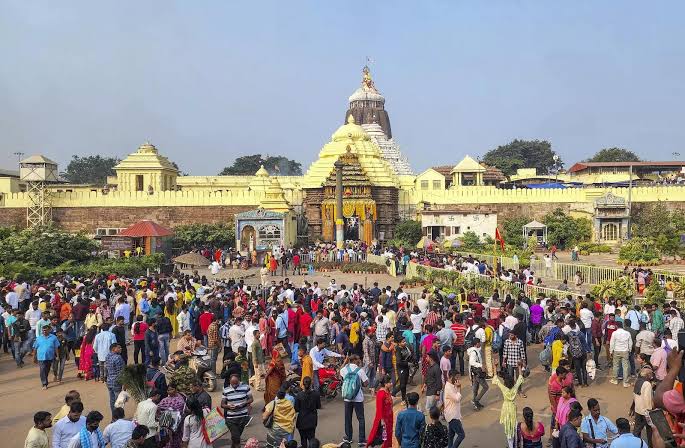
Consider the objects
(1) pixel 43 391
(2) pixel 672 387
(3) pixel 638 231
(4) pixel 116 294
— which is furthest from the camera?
(3) pixel 638 231

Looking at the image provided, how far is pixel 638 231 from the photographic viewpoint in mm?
33781

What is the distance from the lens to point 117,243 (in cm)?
2717

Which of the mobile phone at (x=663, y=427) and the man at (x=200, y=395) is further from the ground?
the mobile phone at (x=663, y=427)

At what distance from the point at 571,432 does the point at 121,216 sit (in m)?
34.0

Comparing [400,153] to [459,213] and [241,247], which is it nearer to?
[459,213]

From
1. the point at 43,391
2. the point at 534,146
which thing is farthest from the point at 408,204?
the point at 534,146

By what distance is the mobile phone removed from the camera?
199 inches

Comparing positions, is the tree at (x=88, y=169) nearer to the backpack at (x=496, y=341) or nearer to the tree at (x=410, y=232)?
the tree at (x=410, y=232)

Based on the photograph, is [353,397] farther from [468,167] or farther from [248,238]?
[468,167]

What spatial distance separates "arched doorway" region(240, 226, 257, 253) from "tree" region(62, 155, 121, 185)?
5908cm

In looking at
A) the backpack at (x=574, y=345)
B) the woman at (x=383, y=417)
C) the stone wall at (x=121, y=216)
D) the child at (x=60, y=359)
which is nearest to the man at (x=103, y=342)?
the child at (x=60, y=359)

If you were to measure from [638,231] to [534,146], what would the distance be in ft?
137

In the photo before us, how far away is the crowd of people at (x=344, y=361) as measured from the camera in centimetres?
671

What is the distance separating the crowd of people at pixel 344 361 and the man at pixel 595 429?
0.04 feet
